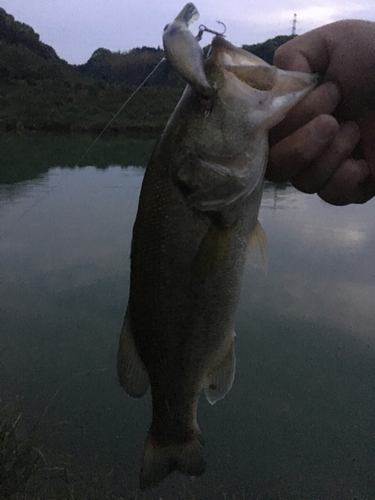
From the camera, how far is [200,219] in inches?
45.7

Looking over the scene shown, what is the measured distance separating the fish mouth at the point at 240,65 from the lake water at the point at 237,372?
214 cm

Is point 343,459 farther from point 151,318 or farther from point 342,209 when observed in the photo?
point 342,209

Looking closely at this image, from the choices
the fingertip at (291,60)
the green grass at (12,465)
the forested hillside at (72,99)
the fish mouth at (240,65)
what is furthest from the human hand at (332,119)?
the forested hillside at (72,99)

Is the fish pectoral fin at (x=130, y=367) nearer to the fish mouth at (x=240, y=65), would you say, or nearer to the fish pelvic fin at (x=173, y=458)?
the fish pelvic fin at (x=173, y=458)

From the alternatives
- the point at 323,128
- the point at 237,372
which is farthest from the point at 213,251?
the point at 237,372

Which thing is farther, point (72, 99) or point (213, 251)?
point (72, 99)

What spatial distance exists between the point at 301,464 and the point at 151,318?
2.13m

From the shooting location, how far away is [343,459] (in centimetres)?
275

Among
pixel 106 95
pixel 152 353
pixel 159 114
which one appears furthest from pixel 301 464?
pixel 106 95

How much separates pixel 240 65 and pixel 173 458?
4.42 feet

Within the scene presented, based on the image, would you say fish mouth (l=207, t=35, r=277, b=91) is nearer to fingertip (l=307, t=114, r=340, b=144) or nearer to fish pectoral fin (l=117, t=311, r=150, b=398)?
fingertip (l=307, t=114, r=340, b=144)

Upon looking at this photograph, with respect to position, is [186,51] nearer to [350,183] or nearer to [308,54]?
[308,54]

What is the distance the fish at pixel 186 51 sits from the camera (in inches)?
39.8

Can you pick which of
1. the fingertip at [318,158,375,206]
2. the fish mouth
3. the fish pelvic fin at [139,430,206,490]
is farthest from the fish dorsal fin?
the fish pelvic fin at [139,430,206,490]
